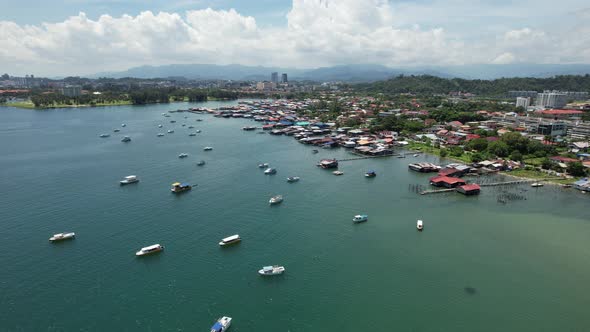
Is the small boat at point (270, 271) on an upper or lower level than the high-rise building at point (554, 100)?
lower

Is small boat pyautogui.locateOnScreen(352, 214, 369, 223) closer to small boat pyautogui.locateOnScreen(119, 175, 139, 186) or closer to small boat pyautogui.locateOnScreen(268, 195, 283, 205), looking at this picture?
small boat pyautogui.locateOnScreen(268, 195, 283, 205)

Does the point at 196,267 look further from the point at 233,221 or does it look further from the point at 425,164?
the point at 425,164

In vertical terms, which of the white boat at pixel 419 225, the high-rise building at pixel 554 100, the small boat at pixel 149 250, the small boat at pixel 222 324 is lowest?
the small boat at pixel 222 324

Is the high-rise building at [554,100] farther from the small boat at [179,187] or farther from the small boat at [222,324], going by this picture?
the small boat at [222,324]

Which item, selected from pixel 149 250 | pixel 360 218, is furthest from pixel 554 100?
pixel 149 250

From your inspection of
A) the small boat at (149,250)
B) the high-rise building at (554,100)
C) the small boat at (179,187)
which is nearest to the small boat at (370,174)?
the small boat at (179,187)

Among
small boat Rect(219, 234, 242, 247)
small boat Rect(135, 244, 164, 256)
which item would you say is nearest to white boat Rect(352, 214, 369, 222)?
small boat Rect(219, 234, 242, 247)
